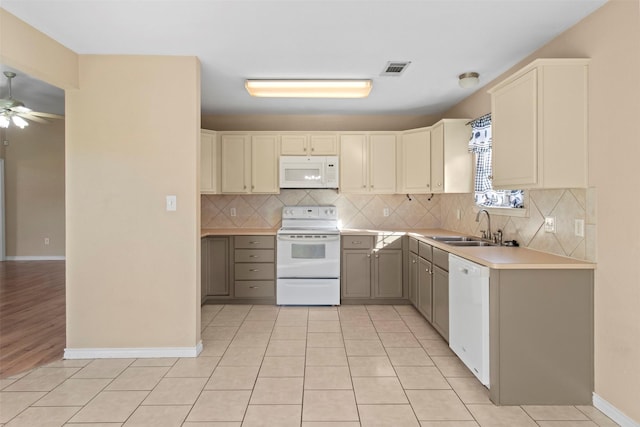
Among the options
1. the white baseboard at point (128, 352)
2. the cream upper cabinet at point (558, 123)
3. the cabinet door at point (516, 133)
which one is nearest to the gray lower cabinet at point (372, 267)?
the cabinet door at point (516, 133)

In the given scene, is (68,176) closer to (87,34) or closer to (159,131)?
(159,131)

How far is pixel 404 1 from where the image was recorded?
2.08 metres

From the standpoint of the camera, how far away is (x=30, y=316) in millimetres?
3824

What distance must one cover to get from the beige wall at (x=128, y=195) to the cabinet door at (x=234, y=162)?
1672 millimetres

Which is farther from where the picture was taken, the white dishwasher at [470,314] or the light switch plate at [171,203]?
the light switch plate at [171,203]

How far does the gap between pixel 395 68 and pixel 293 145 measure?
5.83 feet

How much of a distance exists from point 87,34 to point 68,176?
41.6 inches

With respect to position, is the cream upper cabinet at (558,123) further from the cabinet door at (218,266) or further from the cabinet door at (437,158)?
the cabinet door at (218,266)

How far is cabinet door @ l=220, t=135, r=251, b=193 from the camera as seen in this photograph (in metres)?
4.54

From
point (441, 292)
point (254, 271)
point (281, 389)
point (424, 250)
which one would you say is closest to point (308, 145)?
point (254, 271)

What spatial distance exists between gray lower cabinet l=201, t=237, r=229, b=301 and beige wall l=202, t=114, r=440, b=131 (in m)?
1.55

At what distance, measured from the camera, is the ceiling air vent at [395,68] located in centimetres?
302

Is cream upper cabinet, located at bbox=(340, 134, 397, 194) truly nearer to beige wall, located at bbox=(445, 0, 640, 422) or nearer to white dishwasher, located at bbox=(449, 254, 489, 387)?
white dishwasher, located at bbox=(449, 254, 489, 387)

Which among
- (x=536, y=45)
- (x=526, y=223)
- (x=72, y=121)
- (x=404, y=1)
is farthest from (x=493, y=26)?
(x=72, y=121)
